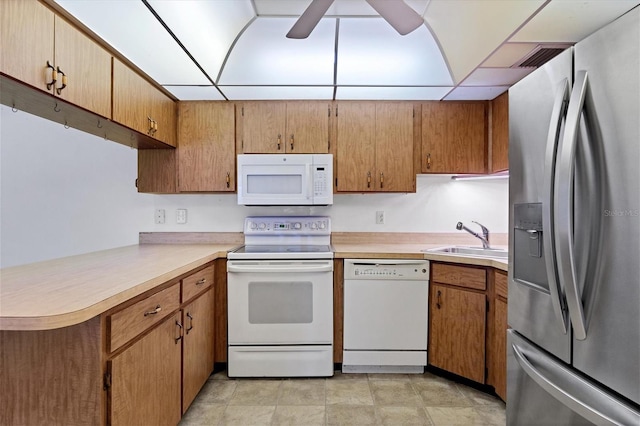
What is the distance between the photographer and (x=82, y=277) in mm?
1363

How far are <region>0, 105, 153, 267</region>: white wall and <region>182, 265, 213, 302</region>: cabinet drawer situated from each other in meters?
1.08

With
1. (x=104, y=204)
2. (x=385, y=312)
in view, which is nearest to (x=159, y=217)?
(x=104, y=204)

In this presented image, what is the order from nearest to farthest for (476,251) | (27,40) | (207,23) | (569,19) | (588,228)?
(588,228) < (27,40) < (569,19) < (207,23) < (476,251)

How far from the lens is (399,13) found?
151 centimetres

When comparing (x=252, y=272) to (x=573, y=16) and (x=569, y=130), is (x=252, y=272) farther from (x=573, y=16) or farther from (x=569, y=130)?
(x=573, y=16)

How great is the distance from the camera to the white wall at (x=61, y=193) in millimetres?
2715

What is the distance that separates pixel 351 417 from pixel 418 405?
0.43 m

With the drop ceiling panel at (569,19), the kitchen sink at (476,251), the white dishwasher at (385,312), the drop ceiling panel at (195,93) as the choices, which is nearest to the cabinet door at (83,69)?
the drop ceiling panel at (195,93)

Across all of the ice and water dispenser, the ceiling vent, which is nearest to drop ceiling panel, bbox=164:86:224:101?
the ceiling vent

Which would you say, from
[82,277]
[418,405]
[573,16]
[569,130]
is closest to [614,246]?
[569,130]

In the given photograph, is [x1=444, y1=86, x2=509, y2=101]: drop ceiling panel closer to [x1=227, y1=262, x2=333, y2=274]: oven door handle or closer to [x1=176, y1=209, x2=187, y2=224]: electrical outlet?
[x1=227, y1=262, x2=333, y2=274]: oven door handle

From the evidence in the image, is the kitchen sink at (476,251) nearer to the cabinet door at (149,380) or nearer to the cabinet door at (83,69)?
the cabinet door at (149,380)

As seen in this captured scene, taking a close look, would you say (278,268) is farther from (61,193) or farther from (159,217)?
(61,193)

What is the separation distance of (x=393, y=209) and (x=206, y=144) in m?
1.66
